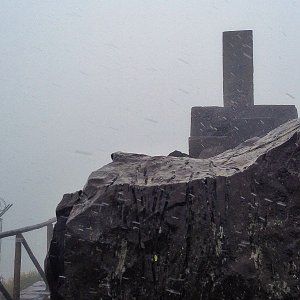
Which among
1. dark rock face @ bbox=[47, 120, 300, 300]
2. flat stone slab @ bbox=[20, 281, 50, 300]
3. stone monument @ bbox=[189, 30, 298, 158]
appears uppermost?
stone monument @ bbox=[189, 30, 298, 158]

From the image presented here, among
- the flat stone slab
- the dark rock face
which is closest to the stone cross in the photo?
the flat stone slab

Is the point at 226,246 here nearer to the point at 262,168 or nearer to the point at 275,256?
the point at 275,256

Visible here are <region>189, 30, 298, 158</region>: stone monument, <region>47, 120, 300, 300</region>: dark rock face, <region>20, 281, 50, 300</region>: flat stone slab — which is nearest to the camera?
<region>47, 120, 300, 300</region>: dark rock face

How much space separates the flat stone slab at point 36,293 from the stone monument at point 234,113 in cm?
282

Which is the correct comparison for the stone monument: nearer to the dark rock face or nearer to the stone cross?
the stone cross

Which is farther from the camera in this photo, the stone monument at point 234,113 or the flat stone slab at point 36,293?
the stone monument at point 234,113

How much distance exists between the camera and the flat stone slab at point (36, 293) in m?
5.65

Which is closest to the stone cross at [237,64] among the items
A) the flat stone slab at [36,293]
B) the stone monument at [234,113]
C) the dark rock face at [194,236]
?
the stone monument at [234,113]

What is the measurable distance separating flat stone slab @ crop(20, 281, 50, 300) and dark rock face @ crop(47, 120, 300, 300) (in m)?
3.04

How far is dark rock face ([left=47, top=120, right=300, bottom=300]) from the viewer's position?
2.56m

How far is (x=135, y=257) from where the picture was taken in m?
2.69

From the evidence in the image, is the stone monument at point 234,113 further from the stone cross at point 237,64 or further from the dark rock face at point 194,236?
the dark rock face at point 194,236

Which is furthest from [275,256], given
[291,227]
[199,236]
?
[199,236]

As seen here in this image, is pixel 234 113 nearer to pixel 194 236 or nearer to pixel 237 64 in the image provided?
pixel 237 64
